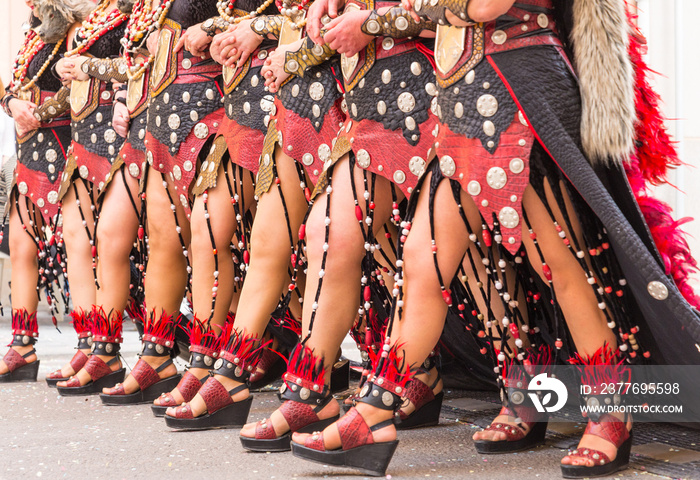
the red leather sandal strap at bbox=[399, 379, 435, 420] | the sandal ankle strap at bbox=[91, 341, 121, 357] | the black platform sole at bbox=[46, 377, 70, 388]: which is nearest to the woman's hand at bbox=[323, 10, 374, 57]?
the red leather sandal strap at bbox=[399, 379, 435, 420]

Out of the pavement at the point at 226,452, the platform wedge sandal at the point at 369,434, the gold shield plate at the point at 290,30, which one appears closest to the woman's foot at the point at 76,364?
the pavement at the point at 226,452

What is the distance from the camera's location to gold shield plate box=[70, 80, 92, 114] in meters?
3.16

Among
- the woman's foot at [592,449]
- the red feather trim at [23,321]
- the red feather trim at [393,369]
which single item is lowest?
the red feather trim at [23,321]

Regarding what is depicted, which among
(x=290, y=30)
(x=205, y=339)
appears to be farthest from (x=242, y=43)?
(x=205, y=339)

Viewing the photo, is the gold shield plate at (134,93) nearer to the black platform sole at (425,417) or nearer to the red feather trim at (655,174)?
the black platform sole at (425,417)

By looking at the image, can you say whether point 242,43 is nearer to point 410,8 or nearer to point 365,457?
point 410,8

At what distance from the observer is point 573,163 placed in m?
1.66

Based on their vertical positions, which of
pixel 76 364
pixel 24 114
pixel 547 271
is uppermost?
pixel 24 114

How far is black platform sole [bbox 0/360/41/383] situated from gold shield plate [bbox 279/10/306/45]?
6.28ft

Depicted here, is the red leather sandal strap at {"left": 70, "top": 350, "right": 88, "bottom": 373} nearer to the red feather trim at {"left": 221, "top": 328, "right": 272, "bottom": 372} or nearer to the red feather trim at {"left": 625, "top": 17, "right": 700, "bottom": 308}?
the red feather trim at {"left": 221, "top": 328, "right": 272, "bottom": 372}

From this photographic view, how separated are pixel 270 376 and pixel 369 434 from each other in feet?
4.53

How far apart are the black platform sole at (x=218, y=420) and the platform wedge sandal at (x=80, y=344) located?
A: 1.06m

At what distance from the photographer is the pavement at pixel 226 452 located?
1790 mm

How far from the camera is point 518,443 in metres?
1.99
